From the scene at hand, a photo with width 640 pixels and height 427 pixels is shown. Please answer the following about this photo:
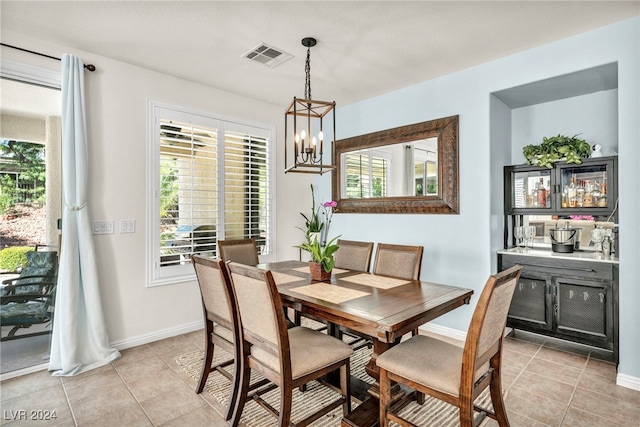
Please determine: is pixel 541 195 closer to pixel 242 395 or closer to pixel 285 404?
pixel 285 404

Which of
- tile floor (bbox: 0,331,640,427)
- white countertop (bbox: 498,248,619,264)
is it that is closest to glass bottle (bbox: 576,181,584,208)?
white countertop (bbox: 498,248,619,264)

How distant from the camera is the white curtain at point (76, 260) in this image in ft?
9.09

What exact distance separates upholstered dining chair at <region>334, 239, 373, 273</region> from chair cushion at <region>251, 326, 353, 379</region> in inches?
46.6

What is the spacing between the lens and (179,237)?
11.9 ft

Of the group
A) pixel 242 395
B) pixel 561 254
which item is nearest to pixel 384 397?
pixel 242 395

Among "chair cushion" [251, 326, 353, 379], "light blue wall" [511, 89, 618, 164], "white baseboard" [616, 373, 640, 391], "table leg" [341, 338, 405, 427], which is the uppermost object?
"light blue wall" [511, 89, 618, 164]

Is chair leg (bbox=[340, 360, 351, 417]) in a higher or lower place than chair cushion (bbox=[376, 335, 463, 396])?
lower

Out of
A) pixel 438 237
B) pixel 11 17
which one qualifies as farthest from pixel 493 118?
pixel 11 17

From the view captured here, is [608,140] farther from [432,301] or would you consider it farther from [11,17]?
[11,17]

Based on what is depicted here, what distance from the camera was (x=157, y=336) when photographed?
3.43 meters

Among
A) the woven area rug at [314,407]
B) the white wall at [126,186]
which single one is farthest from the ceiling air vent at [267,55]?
the woven area rug at [314,407]

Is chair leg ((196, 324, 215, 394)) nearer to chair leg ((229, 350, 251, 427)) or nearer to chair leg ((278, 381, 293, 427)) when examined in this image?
chair leg ((229, 350, 251, 427))

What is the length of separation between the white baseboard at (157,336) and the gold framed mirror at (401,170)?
2363 mm

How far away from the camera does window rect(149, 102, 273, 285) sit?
11.5 feet
